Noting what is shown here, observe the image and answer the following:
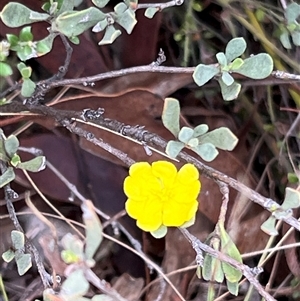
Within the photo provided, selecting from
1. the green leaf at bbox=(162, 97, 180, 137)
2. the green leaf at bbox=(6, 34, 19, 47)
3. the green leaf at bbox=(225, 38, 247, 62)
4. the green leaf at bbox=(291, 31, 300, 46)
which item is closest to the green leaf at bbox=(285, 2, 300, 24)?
the green leaf at bbox=(291, 31, 300, 46)

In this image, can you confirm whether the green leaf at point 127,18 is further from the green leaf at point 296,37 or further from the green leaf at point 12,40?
the green leaf at point 296,37

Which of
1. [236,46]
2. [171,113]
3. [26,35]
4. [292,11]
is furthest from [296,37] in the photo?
[26,35]

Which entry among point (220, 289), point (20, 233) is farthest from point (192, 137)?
point (220, 289)

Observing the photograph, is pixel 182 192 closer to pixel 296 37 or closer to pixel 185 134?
pixel 185 134

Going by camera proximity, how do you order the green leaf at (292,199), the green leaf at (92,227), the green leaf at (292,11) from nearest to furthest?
the green leaf at (92,227)
the green leaf at (292,199)
the green leaf at (292,11)

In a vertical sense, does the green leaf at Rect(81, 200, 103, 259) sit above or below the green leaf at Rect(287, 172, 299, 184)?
above

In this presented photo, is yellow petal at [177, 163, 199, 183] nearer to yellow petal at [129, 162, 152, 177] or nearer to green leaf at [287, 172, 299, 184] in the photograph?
yellow petal at [129, 162, 152, 177]

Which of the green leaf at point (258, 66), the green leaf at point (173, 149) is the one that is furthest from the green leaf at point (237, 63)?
the green leaf at point (173, 149)
